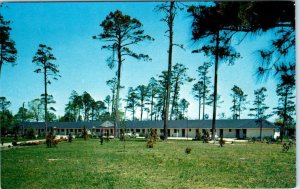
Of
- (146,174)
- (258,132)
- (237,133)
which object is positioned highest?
(146,174)

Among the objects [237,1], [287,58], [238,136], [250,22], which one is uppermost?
[237,1]

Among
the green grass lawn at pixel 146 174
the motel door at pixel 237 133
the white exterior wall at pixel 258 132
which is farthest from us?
the motel door at pixel 237 133

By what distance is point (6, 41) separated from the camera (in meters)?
6.94

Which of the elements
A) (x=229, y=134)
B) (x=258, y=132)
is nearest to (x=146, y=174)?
(x=258, y=132)

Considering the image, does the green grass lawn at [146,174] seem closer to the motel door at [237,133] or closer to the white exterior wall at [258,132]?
the white exterior wall at [258,132]

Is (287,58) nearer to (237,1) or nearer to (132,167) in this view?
(237,1)

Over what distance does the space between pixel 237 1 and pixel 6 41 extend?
4.87m

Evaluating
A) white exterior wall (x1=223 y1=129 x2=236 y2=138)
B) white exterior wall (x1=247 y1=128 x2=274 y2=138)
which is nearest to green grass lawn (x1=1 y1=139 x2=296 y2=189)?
white exterior wall (x1=247 y1=128 x2=274 y2=138)

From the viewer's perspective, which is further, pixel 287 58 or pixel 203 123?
pixel 203 123

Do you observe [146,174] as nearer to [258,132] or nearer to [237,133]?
[258,132]

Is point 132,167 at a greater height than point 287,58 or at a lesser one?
lesser

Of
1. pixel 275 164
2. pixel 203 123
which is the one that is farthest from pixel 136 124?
pixel 275 164

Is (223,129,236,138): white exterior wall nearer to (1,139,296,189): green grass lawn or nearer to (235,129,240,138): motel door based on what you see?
(235,129,240,138): motel door

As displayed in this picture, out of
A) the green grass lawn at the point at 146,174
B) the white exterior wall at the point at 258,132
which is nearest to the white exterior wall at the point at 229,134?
the white exterior wall at the point at 258,132
